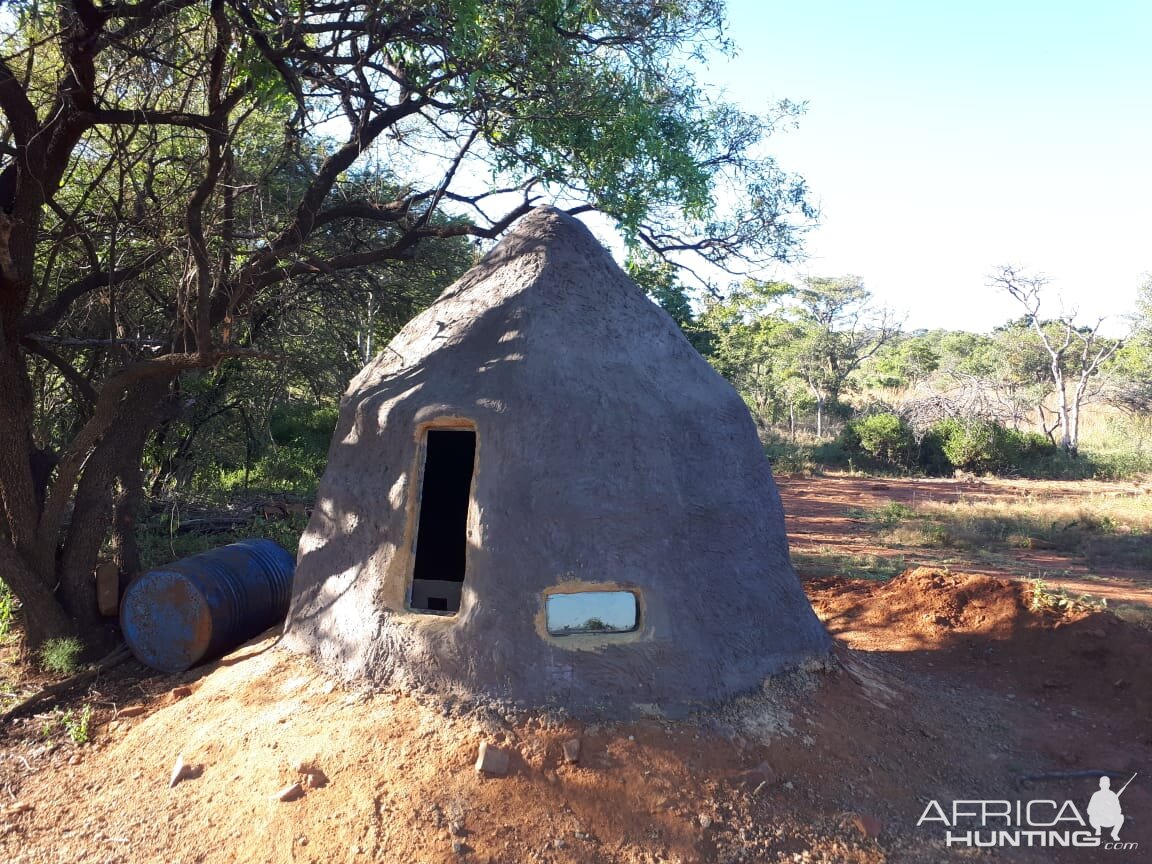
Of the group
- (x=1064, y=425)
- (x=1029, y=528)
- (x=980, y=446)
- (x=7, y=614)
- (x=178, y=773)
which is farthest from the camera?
(x=1064, y=425)

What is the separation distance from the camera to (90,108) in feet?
17.9

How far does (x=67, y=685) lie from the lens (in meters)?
5.70

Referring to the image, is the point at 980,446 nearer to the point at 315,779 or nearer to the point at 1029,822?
the point at 1029,822

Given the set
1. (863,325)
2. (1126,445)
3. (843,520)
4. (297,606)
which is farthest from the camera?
(863,325)

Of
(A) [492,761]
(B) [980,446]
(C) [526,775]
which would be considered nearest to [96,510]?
(A) [492,761]

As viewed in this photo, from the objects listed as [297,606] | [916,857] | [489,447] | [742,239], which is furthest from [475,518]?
[742,239]

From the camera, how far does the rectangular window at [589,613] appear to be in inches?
176

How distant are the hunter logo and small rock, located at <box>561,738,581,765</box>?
1766mm

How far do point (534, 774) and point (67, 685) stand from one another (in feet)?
12.4

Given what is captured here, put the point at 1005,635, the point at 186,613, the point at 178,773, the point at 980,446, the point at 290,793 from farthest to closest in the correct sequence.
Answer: the point at 980,446 < the point at 1005,635 < the point at 186,613 < the point at 178,773 < the point at 290,793

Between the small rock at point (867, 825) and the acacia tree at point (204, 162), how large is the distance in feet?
14.3

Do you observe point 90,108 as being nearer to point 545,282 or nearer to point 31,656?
point 545,282

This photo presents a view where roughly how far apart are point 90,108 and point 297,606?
361cm

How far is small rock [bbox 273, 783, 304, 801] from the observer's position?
390 cm
